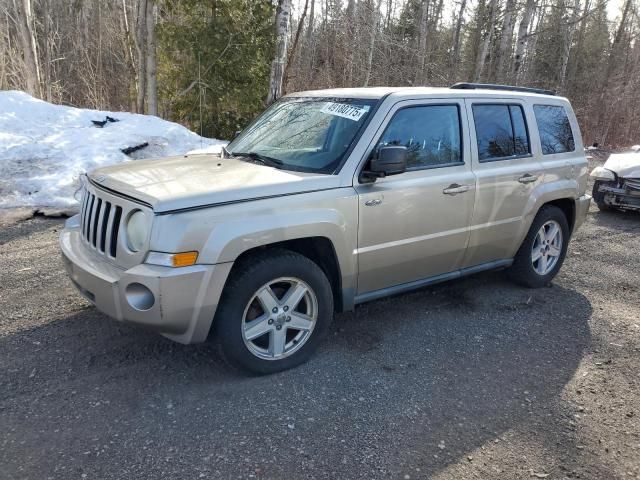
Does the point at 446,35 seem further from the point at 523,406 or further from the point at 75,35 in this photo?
the point at 523,406

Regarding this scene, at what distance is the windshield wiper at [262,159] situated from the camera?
12.1ft

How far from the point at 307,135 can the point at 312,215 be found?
2.87 ft

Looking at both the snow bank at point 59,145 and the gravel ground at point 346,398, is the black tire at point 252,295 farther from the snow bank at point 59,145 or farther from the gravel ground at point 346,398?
the snow bank at point 59,145

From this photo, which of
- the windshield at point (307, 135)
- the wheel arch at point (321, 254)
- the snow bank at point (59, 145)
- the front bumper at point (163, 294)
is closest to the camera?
the front bumper at point (163, 294)

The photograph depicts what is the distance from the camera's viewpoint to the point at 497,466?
2.69 meters

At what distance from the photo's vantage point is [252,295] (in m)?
3.16

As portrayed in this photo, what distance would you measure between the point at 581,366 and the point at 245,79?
35.4 feet

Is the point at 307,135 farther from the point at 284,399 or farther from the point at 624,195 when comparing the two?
the point at 624,195

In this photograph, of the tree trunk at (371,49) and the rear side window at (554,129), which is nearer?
the rear side window at (554,129)

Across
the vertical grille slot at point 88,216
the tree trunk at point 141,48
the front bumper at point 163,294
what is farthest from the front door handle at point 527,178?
the tree trunk at point 141,48

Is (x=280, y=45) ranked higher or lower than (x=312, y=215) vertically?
higher

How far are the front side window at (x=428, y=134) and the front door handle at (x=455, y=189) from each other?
7.5 inches

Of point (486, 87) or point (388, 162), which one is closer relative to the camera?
point (388, 162)

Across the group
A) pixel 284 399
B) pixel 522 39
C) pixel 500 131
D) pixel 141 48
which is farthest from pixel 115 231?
pixel 522 39
